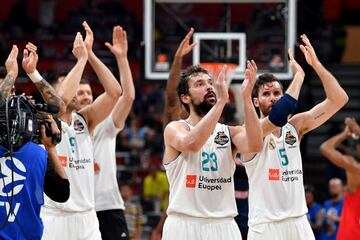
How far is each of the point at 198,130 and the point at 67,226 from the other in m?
1.86

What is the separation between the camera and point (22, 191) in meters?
6.40

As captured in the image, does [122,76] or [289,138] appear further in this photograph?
[122,76]

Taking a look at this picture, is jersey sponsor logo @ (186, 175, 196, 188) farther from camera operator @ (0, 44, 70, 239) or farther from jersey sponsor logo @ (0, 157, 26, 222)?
jersey sponsor logo @ (0, 157, 26, 222)

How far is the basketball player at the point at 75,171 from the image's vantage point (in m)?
8.56

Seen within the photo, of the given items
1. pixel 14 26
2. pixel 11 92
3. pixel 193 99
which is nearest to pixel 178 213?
pixel 193 99

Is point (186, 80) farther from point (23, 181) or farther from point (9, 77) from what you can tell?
point (23, 181)

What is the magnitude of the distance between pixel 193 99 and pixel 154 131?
39.7 feet

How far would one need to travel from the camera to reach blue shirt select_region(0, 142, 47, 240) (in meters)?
6.35

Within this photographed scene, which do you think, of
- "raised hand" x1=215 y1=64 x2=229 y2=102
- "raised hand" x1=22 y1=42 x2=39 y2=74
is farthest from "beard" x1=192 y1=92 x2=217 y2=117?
"raised hand" x1=22 y1=42 x2=39 y2=74

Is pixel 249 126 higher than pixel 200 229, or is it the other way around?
pixel 249 126

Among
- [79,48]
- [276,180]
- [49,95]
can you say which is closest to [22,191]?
[49,95]

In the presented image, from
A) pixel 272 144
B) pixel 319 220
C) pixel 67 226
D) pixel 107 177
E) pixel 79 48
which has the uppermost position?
pixel 79 48

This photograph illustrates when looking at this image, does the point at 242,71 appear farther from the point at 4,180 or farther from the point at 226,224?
the point at 4,180

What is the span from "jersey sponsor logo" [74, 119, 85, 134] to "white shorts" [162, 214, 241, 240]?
1.53 m
